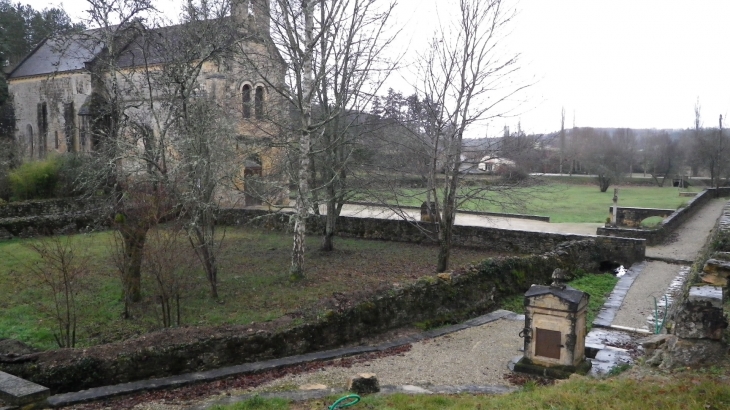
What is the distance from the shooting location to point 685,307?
22.1ft

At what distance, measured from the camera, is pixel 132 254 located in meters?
11.9

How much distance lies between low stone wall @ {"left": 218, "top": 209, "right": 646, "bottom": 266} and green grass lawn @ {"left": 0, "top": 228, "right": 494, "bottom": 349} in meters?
0.58

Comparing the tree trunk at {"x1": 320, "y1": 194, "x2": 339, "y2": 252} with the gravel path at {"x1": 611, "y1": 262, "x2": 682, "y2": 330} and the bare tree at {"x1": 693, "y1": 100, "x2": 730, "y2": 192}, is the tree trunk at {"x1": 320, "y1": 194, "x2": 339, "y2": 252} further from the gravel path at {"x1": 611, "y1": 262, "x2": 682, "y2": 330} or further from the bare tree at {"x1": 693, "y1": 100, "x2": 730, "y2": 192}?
the bare tree at {"x1": 693, "y1": 100, "x2": 730, "y2": 192}

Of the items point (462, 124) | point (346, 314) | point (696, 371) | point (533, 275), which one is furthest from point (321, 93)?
point (696, 371)

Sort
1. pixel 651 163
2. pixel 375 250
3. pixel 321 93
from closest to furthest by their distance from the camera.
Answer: pixel 321 93, pixel 375 250, pixel 651 163

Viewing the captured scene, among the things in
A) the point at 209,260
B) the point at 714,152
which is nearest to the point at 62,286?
the point at 209,260

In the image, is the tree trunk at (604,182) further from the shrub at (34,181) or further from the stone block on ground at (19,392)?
the stone block on ground at (19,392)

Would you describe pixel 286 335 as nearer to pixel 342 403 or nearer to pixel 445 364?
pixel 445 364

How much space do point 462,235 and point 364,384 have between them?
14.1m

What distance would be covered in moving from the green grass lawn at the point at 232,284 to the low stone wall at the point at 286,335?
630 millimetres

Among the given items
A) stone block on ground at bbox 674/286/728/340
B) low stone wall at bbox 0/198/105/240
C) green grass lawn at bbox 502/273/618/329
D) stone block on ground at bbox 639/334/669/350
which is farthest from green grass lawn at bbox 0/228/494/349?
stone block on ground at bbox 674/286/728/340

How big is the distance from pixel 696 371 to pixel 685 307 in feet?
2.51

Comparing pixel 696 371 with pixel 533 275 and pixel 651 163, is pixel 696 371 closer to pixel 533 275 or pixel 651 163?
pixel 533 275

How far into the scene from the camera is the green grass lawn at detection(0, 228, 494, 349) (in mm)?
10930
